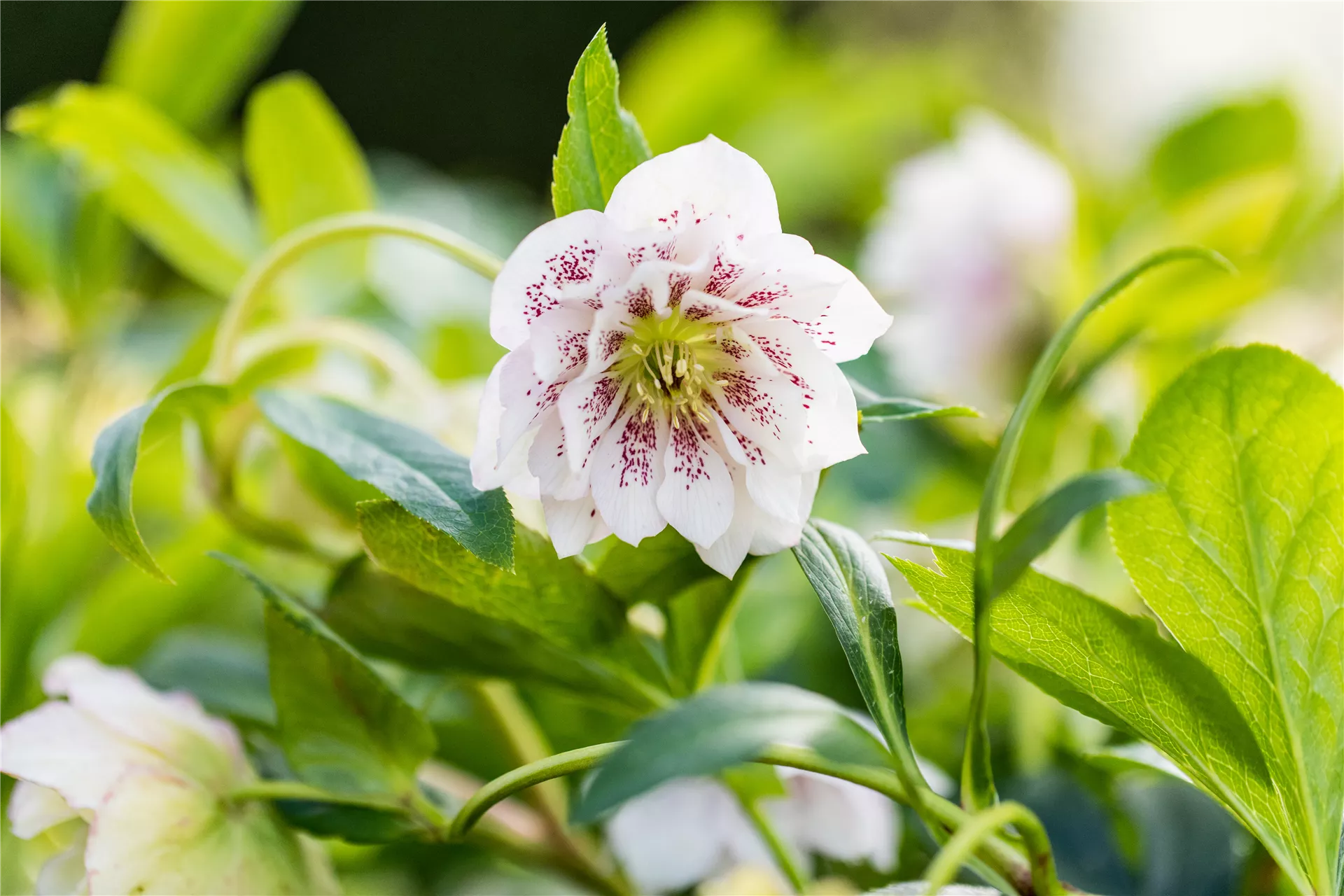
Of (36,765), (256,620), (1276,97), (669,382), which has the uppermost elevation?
(1276,97)

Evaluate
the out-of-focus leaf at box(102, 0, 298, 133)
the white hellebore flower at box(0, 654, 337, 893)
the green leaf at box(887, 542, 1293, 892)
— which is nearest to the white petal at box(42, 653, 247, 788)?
the white hellebore flower at box(0, 654, 337, 893)

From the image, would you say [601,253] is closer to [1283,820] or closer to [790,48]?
[1283,820]

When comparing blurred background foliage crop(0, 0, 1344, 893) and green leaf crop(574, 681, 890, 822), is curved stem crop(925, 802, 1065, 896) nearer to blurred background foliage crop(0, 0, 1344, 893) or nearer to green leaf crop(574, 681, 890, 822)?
green leaf crop(574, 681, 890, 822)

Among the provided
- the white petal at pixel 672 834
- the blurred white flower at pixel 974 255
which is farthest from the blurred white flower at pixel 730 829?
the blurred white flower at pixel 974 255

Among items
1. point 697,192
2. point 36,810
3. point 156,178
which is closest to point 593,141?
point 697,192

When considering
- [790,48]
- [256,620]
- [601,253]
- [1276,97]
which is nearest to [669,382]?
[601,253]

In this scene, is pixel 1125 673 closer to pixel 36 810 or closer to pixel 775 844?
pixel 775 844
